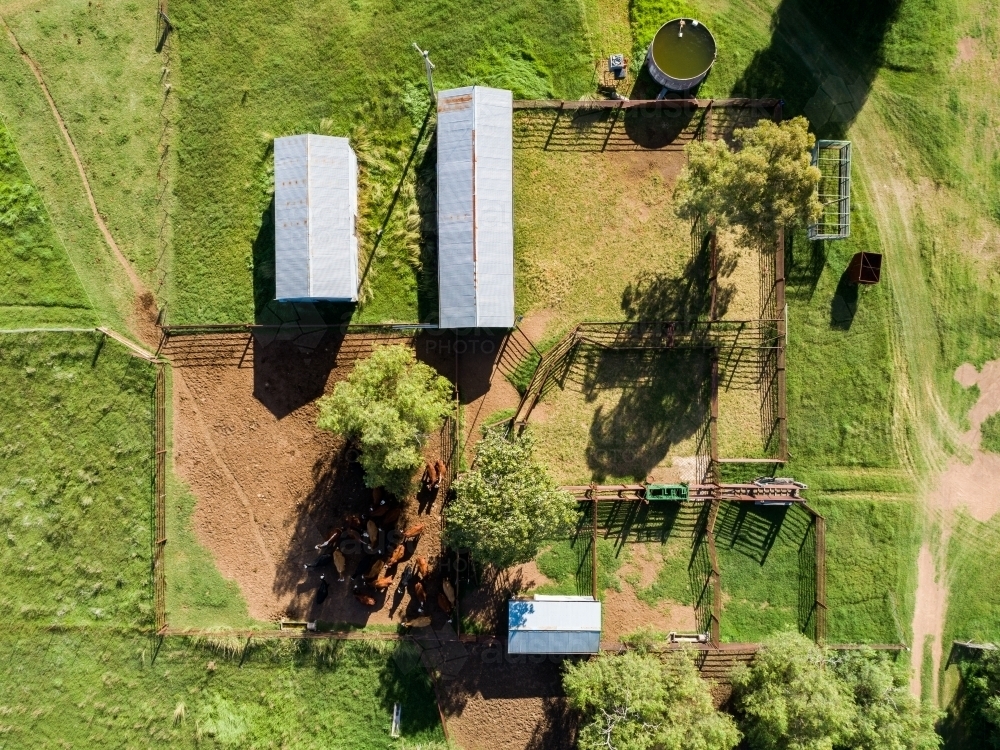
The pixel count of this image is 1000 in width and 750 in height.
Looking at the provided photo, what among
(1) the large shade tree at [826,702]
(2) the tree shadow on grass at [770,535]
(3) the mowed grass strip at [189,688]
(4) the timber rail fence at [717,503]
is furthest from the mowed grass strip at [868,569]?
(3) the mowed grass strip at [189,688]

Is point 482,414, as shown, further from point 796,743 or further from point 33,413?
point 33,413

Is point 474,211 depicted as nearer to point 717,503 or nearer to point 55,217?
point 717,503

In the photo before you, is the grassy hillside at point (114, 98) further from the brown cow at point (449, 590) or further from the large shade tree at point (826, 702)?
the large shade tree at point (826, 702)

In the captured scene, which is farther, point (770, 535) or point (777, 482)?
point (770, 535)

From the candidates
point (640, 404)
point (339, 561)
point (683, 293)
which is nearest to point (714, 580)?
point (640, 404)

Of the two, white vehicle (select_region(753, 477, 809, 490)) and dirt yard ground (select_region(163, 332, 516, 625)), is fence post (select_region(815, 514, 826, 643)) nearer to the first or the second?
white vehicle (select_region(753, 477, 809, 490))

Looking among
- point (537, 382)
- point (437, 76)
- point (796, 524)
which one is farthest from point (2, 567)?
point (796, 524)

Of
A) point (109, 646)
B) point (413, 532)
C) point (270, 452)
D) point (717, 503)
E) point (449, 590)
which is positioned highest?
point (270, 452)
